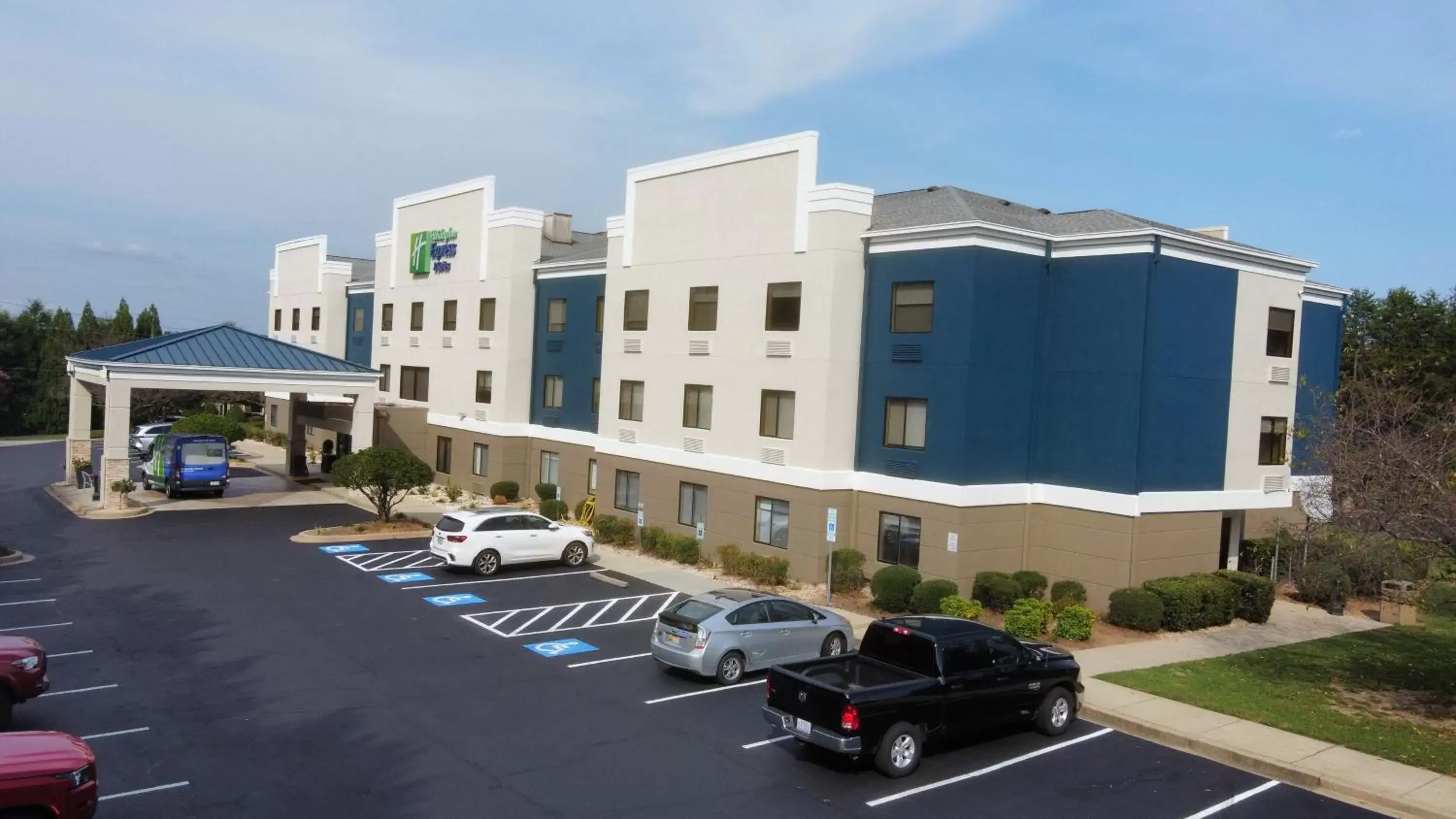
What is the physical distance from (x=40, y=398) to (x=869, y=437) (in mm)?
70490

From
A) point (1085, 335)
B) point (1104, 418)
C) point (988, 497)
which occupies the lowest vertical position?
point (988, 497)

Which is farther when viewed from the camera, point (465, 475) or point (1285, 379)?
point (465, 475)

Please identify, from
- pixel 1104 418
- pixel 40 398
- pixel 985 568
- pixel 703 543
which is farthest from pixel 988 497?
pixel 40 398

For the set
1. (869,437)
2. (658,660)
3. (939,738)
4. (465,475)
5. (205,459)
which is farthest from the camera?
(465,475)

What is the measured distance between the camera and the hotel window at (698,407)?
97.9 feet

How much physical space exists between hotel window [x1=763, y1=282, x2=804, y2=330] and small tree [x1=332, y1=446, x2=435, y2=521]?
1279cm

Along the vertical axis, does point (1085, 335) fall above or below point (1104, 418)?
above

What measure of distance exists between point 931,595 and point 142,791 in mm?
15863

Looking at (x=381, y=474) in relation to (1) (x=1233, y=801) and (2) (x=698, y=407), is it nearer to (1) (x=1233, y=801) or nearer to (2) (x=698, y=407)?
(2) (x=698, y=407)

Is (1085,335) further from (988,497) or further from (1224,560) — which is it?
(1224,560)

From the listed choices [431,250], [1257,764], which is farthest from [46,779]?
[431,250]

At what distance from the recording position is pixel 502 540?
1046 inches

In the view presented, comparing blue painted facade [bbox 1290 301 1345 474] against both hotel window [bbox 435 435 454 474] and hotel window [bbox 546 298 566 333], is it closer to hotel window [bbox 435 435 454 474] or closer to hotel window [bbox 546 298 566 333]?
hotel window [bbox 546 298 566 333]

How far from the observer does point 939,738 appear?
Answer: 1382 cm
